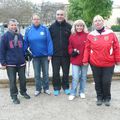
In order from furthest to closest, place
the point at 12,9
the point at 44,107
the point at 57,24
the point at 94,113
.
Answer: the point at 12,9 < the point at 57,24 < the point at 44,107 < the point at 94,113

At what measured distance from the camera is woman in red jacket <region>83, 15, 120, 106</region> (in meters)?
6.10

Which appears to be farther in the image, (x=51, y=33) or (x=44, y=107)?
(x=51, y=33)

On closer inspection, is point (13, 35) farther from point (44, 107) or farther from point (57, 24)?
point (44, 107)

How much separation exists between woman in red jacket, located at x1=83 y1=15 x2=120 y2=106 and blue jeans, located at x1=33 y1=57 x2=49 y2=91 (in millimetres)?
996

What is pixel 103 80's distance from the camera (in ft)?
20.7

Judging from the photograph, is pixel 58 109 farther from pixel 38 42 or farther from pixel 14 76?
pixel 38 42

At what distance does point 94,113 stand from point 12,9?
34142 mm

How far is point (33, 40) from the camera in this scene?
6789 millimetres

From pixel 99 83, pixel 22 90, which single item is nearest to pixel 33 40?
pixel 22 90

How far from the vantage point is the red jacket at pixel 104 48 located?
6086 mm

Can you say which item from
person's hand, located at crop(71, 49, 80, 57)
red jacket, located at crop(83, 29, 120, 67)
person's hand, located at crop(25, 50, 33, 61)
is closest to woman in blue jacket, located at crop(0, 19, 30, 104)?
person's hand, located at crop(25, 50, 33, 61)

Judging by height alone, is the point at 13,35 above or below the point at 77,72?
above

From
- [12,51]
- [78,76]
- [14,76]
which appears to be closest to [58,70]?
[78,76]

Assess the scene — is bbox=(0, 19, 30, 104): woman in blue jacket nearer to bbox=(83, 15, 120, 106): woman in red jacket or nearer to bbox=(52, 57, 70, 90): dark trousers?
bbox=(52, 57, 70, 90): dark trousers
